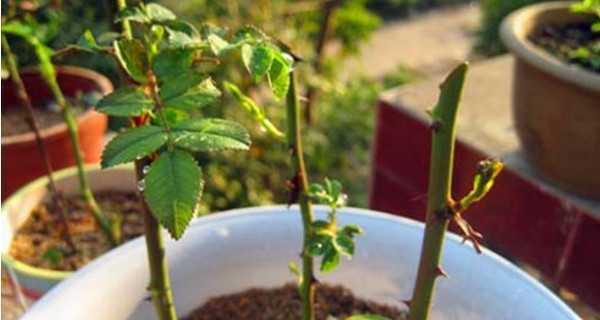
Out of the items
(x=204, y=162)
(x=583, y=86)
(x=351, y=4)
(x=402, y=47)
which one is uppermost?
(x=583, y=86)

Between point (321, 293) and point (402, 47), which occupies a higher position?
point (321, 293)

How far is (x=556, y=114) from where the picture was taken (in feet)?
4.51

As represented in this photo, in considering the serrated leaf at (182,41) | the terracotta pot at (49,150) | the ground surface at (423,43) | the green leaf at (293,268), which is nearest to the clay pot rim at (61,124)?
the terracotta pot at (49,150)

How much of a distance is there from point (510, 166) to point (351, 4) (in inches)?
50.1

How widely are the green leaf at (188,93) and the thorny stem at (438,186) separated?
172 mm

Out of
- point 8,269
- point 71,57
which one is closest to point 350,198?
point 71,57

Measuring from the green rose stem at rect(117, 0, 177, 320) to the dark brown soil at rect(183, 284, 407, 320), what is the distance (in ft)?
0.32

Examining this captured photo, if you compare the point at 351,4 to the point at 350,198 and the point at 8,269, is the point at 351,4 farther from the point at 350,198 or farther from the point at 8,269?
the point at 8,269

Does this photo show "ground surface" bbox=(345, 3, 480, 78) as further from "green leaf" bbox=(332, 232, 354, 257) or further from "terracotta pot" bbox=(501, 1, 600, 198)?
"green leaf" bbox=(332, 232, 354, 257)

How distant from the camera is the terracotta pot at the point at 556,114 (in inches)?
52.0

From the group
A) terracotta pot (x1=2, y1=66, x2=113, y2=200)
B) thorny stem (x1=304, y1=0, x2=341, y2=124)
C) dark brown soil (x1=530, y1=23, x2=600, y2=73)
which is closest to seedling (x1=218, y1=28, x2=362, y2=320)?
dark brown soil (x1=530, y1=23, x2=600, y2=73)

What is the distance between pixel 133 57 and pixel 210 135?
0.36 feet

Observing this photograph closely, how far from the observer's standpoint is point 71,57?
7.97ft

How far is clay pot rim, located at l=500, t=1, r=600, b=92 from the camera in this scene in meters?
1.29
